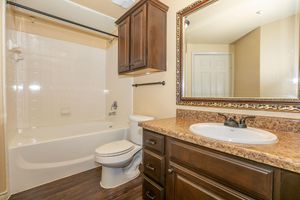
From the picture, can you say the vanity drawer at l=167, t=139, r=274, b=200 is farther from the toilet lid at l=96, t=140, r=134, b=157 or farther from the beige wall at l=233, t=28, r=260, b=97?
the toilet lid at l=96, t=140, r=134, b=157

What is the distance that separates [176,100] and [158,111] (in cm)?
37

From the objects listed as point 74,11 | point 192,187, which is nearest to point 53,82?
point 74,11

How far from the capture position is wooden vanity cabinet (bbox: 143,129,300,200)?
1.91ft

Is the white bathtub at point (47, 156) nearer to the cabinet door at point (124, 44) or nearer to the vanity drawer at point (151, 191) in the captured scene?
the cabinet door at point (124, 44)

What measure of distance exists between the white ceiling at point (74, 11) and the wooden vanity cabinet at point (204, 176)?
201cm

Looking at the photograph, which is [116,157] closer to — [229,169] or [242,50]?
[229,169]

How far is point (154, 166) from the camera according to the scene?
3.85 ft

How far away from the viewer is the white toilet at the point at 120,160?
1.66m

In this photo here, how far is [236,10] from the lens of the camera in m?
1.23

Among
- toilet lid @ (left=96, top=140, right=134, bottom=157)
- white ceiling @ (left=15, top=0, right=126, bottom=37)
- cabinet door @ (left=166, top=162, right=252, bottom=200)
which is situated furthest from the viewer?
white ceiling @ (left=15, top=0, right=126, bottom=37)

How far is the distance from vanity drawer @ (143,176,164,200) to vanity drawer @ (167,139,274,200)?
34 cm

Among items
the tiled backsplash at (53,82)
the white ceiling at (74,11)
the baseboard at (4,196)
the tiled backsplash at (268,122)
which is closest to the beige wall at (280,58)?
the tiled backsplash at (268,122)

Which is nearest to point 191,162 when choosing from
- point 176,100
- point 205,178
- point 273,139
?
point 205,178

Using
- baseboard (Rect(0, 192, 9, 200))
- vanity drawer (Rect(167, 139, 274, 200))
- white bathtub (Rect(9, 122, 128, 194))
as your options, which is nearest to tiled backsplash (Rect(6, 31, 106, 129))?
white bathtub (Rect(9, 122, 128, 194))
